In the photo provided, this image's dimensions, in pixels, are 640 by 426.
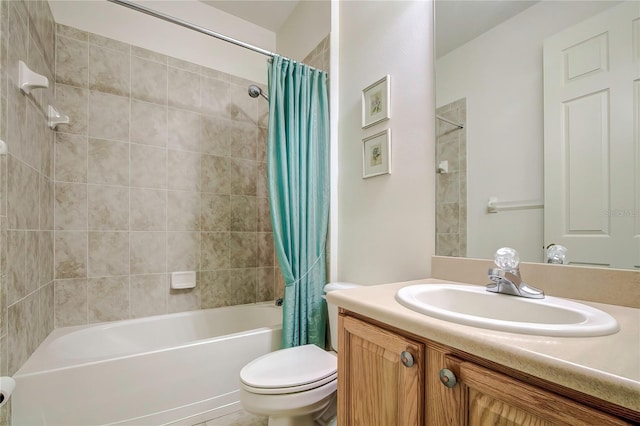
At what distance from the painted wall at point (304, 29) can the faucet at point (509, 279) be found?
69.2 inches

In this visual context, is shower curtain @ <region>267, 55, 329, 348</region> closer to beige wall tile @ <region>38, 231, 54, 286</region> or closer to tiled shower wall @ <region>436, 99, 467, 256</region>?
tiled shower wall @ <region>436, 99, 467, 256</region>

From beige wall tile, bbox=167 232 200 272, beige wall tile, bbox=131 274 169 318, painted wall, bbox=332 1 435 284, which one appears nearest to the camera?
painted wall, bbox=332 1 435 284

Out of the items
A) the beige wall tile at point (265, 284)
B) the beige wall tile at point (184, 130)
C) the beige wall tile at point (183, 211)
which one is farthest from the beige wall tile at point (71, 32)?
the beige wall tile at point (265, 284)

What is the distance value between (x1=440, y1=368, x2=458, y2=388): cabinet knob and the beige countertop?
6 centimetres

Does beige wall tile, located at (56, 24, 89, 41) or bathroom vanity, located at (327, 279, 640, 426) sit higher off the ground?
beige wall tile, located at (56, 24, 89, 41)

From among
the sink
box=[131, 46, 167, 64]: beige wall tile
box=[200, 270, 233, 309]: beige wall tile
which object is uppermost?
box=[131, 46, 167, 64]: beige wall tile

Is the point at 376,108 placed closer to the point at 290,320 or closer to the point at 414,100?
the point at 414,100

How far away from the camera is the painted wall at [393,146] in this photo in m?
1.27

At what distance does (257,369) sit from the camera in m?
1.21

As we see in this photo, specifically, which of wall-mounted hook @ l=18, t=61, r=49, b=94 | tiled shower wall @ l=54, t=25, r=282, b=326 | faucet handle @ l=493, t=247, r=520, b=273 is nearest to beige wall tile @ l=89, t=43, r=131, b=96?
tiled shower wall @ l=54, t=25, r=282, b=326

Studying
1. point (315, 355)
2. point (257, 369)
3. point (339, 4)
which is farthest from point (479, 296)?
point (339, 4)

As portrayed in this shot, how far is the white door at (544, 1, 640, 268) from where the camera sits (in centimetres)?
73

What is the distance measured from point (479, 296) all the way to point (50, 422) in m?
1.78

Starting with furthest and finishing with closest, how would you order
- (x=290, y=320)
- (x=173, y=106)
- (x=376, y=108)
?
(x=173, y=106) → (x=290, y=320) → (x=376, y=108)
